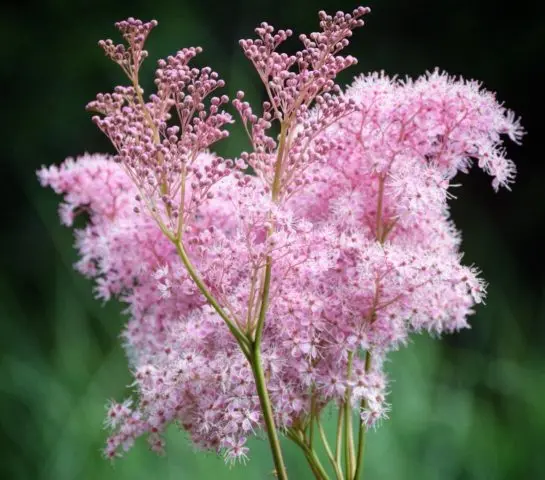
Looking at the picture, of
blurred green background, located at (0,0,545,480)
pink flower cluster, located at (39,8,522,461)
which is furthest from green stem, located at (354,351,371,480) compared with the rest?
blurred green background, located at (0,0,545,480)

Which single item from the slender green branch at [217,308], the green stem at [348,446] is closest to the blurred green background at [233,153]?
the green stem at [348,446]

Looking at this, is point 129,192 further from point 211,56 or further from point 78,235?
point 211,56

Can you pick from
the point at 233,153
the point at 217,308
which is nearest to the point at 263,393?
the point at 217,308

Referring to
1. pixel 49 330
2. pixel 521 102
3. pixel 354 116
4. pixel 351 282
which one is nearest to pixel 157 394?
pixel 351 282

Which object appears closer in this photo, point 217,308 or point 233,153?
point 217,308

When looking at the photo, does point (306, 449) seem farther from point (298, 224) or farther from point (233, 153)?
point (233, 153)

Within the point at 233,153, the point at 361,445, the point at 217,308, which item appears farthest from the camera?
the point at 233,153

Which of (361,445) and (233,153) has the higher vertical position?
(233,153)

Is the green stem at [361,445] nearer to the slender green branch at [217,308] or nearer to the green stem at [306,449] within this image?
the green stem at [306,449]
